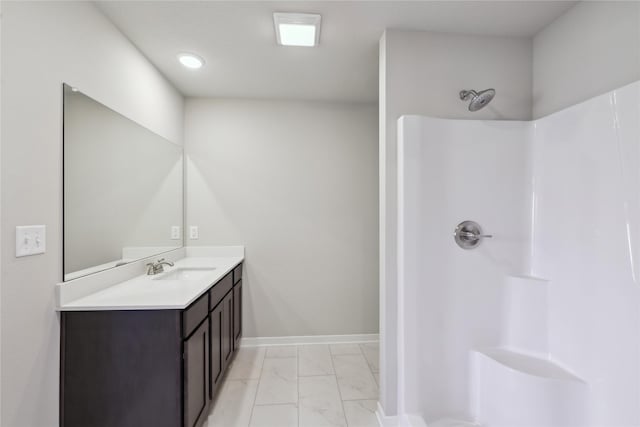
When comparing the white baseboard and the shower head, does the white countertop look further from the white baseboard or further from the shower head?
the shower head

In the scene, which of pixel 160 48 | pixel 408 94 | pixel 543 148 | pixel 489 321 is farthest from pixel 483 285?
pixel 160 48

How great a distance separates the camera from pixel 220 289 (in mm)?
2000

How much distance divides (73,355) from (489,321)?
87.4 inches

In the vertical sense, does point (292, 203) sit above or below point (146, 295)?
above

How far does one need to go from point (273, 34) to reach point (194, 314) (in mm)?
1777

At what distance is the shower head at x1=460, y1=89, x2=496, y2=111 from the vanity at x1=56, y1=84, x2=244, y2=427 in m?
1.92

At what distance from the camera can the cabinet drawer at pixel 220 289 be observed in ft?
5.92

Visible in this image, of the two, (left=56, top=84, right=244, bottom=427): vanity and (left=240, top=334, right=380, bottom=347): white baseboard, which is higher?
(left=56, top=84, right=244, bottom=427): vanity

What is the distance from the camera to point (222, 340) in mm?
2025

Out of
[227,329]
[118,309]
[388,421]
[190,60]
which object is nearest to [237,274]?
[227,329]

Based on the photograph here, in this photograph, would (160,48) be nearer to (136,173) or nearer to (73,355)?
(136,173)

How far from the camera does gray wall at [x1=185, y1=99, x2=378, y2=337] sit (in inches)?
108

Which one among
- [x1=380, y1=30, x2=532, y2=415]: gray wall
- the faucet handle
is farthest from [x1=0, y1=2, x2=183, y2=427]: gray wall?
[x1=380, y1=30, x2=532, y2=415]: gray wall

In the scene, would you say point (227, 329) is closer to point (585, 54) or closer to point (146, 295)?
point (146, 295)
